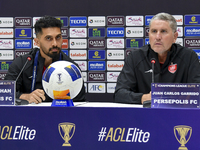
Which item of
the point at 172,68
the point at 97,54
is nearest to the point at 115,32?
the point at 97,54

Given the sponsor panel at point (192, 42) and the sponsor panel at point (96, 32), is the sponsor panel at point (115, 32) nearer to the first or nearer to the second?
the sponsor panel at point (96, 32)

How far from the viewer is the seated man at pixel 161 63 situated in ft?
6.06

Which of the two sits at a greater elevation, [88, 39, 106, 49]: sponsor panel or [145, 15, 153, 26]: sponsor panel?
[145, 15, 153, 26]: sponsor panel

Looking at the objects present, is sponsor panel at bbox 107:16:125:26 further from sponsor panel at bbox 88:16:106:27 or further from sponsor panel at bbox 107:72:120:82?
sponsor panel at bbox 107:72:120:82

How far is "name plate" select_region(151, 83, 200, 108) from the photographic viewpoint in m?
1.12

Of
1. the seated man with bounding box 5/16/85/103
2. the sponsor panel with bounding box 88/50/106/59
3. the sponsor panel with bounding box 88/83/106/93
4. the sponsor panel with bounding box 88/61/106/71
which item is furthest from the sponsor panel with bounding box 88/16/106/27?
the seated man with bounding box 5/16/85/103

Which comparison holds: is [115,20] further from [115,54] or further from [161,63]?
[161,63]

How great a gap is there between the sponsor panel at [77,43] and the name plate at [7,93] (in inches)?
85.9

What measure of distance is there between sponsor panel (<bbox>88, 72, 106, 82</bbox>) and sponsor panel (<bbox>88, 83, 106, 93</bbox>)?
6 cm

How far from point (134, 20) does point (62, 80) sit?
91.7 inches

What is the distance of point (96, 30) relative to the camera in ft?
11.1

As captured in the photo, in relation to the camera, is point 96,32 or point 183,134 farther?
point 96,32

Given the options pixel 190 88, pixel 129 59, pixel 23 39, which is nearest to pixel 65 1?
pixel 23 39

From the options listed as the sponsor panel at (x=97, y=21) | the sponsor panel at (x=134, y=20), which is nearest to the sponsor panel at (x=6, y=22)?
the sponsor panel at (x=97, y=21)
